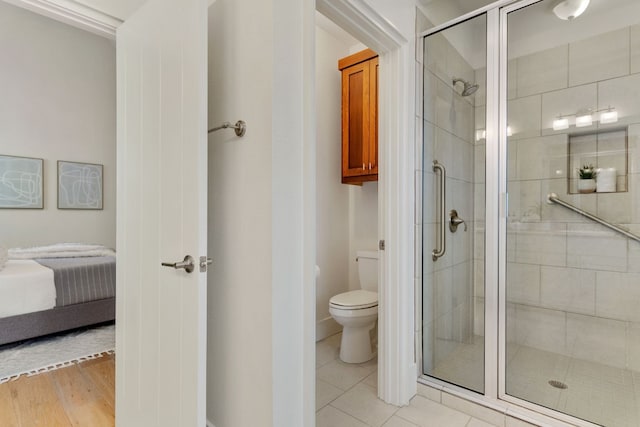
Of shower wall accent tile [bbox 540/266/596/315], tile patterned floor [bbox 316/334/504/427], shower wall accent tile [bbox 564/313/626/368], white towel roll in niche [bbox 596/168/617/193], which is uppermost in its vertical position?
white towel roll in niche [bbox 596/168/617/193]

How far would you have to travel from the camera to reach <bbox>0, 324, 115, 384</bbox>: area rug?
2.28 m

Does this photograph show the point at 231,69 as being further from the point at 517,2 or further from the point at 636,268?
the point at 636,268

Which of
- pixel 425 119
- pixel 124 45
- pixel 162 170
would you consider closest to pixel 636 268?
pixel 425 119

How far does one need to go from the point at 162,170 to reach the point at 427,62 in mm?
1722

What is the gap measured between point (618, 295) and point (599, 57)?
1.52 meters

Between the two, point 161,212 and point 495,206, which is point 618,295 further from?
point 161,212

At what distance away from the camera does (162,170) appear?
A: 1.32 metres

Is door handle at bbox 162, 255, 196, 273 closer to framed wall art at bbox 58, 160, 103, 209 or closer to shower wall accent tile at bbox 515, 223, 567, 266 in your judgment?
shower wall accent tile at bbox 515, 223, 567, 266

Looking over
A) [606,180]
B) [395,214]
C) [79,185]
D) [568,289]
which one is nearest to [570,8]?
[606,180]

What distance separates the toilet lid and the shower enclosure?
1.37 ft

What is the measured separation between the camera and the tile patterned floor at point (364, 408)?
5.57ft

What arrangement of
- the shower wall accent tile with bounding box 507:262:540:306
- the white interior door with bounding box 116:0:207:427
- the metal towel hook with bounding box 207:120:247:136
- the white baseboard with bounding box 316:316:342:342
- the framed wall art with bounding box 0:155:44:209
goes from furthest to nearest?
the framed wall art with bounding box 0:155:44:209 < the white baseboard with bounding box 316:316:342:342 < the shower wall accent tile with bounding box 507:262:540:306 < the metal towel hook with bounding box 207:120:247:136 < the white interior door with bounding box 116:0:207:427

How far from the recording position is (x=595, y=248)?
212 cm

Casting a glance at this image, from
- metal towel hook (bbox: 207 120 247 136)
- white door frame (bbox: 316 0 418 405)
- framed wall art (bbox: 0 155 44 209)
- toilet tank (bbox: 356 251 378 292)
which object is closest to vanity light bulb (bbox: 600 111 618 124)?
white door frame (bbox: 316 0 418 405)
